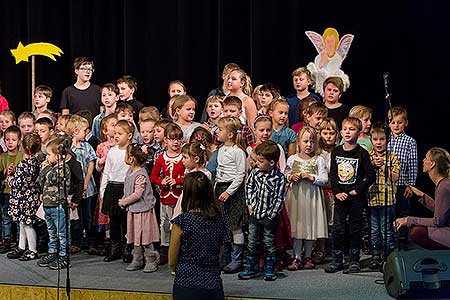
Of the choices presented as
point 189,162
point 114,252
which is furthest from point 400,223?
point 114,252

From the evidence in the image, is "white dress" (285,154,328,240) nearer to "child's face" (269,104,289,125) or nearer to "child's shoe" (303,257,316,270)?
"child's shoe" (303,257,316,270)

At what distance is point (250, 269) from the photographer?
6.38 metres

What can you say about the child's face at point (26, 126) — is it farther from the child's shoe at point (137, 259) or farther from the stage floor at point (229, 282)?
the child's shoe at point (137, 259)

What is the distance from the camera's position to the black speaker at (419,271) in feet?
18.5

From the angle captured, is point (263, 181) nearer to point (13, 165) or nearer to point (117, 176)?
point (117, 176)

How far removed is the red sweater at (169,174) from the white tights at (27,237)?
1112mm

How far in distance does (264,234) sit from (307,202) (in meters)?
0.43

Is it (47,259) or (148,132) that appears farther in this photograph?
(148,132)

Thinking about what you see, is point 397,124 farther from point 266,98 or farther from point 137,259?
point 137,259

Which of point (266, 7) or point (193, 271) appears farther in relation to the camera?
point (266, 7)

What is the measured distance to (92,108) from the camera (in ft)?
27.3

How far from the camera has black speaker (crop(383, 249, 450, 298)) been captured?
5629 millimetres

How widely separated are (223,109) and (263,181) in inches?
36.0

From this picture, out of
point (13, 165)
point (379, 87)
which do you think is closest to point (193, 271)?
point (13, 165)
